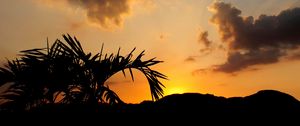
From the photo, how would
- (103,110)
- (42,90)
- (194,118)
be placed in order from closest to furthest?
(194,118) → (103,110) → (42,90)

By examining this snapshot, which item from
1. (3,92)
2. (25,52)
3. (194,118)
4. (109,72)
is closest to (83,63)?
(109,72)

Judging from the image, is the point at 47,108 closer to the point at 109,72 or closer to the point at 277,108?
the point at 109,72

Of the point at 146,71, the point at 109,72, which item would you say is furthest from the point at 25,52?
the point at 146,71

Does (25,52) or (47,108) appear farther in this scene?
(25,52)

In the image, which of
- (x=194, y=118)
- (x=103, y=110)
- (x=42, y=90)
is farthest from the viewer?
(x=42, y=90)

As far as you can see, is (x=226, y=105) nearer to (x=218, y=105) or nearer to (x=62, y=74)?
(x=218, y=105)

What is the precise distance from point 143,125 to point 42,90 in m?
2.29

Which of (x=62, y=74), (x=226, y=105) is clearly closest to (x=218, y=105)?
(x=226, y=105)

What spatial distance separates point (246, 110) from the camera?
4074 millimetres

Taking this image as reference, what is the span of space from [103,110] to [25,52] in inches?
84.3

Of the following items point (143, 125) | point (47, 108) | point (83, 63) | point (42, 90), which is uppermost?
point (83, 63)

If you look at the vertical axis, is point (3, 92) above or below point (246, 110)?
above

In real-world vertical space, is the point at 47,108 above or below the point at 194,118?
above

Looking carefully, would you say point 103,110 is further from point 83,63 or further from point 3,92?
point 3,92
